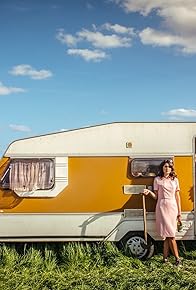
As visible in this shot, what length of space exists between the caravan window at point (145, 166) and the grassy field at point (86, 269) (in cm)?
149

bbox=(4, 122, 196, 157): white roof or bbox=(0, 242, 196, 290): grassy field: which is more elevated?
bbox=(4, 122, 196, 157): white roof

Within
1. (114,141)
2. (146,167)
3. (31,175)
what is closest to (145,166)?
(146,167)

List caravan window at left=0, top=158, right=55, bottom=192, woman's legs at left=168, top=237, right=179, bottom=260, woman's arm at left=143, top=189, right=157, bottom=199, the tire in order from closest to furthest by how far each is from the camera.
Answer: woman's legs at left=168, top=237, right=179, bottom=260
woman's arm at left=143, top=189, right=157, bottom=199
the tire
caravan window at left=0, top=158, right=55, bottom=192

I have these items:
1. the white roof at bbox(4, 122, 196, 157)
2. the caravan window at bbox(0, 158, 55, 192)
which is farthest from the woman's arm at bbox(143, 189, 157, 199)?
the caravan window at bbox(0, 158, 55, 192)

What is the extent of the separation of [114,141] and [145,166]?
0.78 meters

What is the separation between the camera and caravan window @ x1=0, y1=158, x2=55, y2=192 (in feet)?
33.0

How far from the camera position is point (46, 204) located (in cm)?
1003

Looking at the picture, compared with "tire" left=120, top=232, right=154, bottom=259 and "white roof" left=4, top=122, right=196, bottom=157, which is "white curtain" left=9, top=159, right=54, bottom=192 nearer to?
"white roof" left=4, top=122, right=196, bottom=157

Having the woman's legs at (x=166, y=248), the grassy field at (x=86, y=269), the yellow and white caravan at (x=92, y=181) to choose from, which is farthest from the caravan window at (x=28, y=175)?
the woman's legs at (x=166, y=248)

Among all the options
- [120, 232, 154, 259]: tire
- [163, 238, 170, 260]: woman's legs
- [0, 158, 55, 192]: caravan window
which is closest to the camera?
[163, 238, 170, 260]: woman's legs

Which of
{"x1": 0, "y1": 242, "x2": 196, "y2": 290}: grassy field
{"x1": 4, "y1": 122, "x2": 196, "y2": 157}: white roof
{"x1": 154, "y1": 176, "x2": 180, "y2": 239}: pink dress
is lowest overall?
{"x1": 0, "y1": 242, "x2": 196, "y2": 290}: grassy field

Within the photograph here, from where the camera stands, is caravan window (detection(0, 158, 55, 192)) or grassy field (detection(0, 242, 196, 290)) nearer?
grassy field (detection(0, 242, 196, 290))

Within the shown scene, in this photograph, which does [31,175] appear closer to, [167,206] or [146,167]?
[146,167]

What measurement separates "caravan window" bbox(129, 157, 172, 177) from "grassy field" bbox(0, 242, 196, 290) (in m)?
1.49
